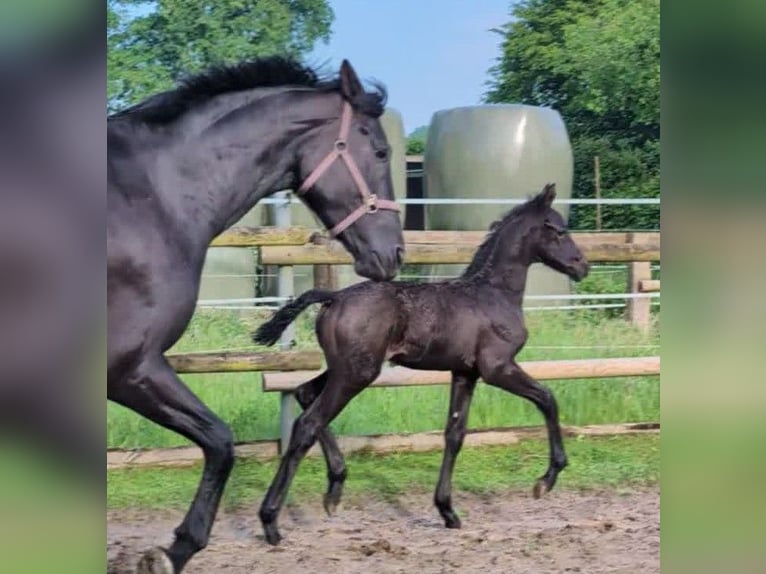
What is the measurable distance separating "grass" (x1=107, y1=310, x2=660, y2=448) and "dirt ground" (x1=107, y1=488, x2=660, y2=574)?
107 centimetres

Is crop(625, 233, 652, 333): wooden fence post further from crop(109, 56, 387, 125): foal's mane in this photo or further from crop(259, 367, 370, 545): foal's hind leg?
crop(109, 56, 387, 125): foal's mane

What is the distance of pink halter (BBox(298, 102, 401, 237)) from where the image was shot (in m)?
2.94

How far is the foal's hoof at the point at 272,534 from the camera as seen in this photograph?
139 inches

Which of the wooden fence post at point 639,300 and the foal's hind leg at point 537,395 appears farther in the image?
the wooden fence post at point 639,300

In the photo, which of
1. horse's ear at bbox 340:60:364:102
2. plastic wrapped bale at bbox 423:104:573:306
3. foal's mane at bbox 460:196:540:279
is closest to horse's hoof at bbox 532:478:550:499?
foal's mane at bbox 460:196:540:279

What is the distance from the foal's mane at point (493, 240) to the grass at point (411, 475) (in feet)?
3.92

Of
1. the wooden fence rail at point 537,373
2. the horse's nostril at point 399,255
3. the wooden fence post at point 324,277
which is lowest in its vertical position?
the wooden fence rail at point 537,373

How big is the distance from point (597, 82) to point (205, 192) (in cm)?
811

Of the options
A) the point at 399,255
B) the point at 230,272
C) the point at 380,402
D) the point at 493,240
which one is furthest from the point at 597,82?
the point at 399,255

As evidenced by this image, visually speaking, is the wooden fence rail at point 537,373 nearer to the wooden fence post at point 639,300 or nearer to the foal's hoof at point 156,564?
the wooden fence post at point 639,300

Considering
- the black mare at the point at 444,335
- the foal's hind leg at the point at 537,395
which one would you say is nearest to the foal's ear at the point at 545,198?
the black mare at the point at 444,335

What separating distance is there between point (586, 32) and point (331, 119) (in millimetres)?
8400
